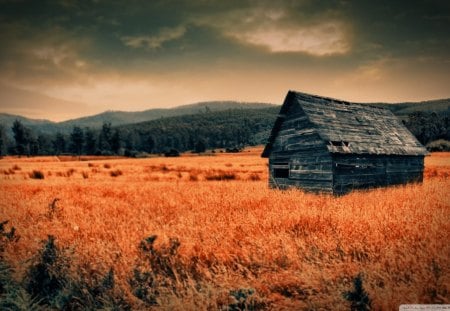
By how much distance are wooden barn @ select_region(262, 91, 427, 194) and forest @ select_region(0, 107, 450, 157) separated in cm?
6997

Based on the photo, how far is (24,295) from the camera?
3941 millimetres

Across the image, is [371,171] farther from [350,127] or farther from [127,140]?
[127,140]

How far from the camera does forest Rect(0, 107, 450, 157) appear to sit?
91.3 metres

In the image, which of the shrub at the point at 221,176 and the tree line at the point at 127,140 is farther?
the tree line at the point at 127,140

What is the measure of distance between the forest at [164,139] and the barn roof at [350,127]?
69.3m

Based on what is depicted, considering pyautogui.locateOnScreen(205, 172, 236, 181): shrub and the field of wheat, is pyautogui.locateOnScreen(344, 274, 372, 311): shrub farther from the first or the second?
pyautogui.locateOnScreen(205, 172, 236, 181): shrub

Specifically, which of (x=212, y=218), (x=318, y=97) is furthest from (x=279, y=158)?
(x=212, y=218)

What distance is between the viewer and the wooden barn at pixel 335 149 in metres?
13.0

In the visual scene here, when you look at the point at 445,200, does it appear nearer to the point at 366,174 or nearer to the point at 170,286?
the point at 366,174

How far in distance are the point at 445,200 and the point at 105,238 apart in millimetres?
9936

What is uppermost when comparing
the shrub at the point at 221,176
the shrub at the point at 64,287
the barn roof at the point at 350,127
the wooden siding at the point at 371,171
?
the barn roof at the point at 350,127

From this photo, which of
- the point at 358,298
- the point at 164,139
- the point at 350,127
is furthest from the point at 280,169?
the point at 164,139

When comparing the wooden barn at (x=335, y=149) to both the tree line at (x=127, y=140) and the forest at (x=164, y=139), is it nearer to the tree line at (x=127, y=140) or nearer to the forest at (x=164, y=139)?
the forest at (x=164, y=139)

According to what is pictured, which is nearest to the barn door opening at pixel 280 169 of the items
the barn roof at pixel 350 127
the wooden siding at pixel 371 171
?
the barn roof at pixel 350 127
